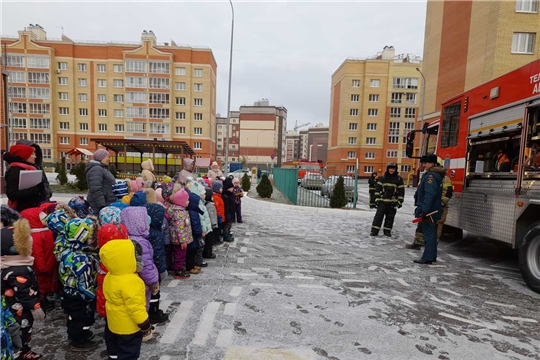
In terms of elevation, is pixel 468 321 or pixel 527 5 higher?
pixel 527 5

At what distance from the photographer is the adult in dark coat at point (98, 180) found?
176 inches

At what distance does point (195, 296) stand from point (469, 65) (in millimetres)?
30547

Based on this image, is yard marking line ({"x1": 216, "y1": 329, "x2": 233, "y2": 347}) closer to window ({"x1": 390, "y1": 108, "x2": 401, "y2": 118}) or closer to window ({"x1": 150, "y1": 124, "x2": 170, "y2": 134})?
window ({"x1": 150, "y1": 124, "x2": 170, "y2": 134})

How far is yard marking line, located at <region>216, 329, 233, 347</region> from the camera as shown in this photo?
289 cm

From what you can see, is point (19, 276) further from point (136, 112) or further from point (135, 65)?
point (135, 65)

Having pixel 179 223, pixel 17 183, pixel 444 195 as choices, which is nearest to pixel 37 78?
pixel 17 183

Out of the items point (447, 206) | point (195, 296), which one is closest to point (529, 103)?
point (447, 206)

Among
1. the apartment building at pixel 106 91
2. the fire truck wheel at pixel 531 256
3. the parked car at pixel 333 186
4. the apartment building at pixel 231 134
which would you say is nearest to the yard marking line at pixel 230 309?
the fire truck wheel at pixel 531 256

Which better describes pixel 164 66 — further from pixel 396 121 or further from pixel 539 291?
pixel 539 291

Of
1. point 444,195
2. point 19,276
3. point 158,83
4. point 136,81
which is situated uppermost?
point 136,81

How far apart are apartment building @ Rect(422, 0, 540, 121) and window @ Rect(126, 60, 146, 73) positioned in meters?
44.0

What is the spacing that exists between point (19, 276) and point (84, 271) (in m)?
0.48

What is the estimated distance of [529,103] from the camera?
15.4 ft

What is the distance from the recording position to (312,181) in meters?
13.6
